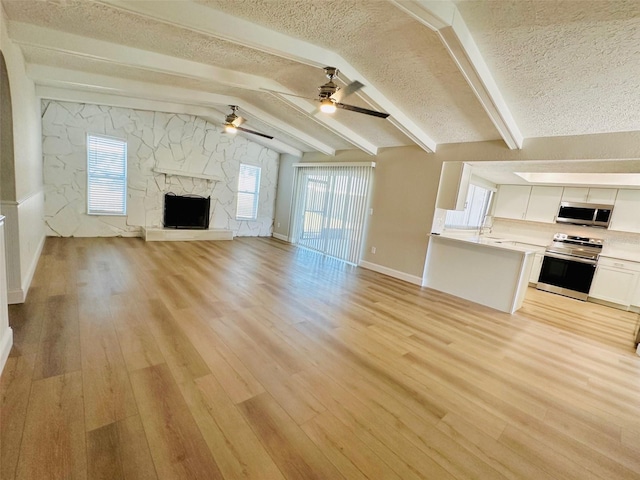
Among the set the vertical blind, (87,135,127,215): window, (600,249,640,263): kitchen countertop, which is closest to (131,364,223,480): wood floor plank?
Answer: the vertical blind

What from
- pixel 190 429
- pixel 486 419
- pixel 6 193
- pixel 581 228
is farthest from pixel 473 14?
pixel 581 228

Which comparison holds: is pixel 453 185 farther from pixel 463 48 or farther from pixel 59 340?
pixel 59 340

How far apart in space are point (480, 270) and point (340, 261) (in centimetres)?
282

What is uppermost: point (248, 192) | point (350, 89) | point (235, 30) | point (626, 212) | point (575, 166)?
point (235, 30)

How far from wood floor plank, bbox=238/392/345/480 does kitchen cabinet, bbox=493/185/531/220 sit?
679 cm

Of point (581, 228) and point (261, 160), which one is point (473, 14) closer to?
point (581, 228)

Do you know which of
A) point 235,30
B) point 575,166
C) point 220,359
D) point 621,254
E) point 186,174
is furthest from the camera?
point 186,174

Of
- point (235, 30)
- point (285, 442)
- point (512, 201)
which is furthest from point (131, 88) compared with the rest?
point (512, 201)

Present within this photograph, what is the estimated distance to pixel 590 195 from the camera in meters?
5.43

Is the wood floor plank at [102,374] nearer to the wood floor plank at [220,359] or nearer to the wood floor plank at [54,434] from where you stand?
the wood floor plank at [54,434]

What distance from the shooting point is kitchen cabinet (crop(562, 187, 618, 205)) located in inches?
205

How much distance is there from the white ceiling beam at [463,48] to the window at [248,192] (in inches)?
241

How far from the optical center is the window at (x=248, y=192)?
25.6ft

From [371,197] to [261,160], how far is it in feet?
Result: 12.4
